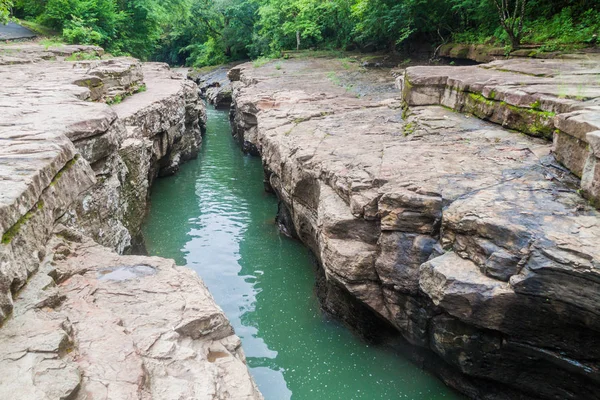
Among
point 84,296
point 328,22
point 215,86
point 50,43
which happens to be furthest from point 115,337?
point 215,86

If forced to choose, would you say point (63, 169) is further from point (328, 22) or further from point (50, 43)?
point (328, 22)

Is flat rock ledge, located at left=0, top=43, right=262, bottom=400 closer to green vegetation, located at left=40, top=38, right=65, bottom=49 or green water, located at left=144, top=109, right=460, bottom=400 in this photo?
green water, located at left=144, top=109, right=460, bottom=400

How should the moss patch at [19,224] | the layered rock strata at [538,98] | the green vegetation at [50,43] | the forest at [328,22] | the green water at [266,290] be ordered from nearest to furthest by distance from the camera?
1. the moss patch at [19,224]
2. the layered rock strata at [538,98]
3. the green water at [266,290]
4. the forest at [328,22]
5. the green vegetation at [50,43]

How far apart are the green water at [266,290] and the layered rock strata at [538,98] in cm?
296

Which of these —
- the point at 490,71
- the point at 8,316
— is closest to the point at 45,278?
the point at 8,316

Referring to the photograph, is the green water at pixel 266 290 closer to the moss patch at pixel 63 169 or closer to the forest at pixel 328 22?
the moss patch at pixel 63 169

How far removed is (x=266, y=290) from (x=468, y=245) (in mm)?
3972

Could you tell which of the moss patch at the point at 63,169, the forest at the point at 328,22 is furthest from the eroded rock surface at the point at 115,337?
the forest at the point at 328,22

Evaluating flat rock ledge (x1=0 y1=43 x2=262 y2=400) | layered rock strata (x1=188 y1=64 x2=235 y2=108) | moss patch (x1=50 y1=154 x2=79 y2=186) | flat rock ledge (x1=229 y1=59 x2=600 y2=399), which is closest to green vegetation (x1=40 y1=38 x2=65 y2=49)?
layered rock strata (x1=188 y1=64 x2=235 y2=108)

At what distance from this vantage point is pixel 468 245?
14.1ft

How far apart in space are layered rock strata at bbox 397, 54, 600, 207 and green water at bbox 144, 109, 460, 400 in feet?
9.70

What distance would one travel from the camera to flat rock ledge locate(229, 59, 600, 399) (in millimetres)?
3822

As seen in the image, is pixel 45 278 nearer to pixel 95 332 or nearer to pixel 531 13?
pixel 95 332

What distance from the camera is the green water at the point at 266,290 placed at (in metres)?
5.36
